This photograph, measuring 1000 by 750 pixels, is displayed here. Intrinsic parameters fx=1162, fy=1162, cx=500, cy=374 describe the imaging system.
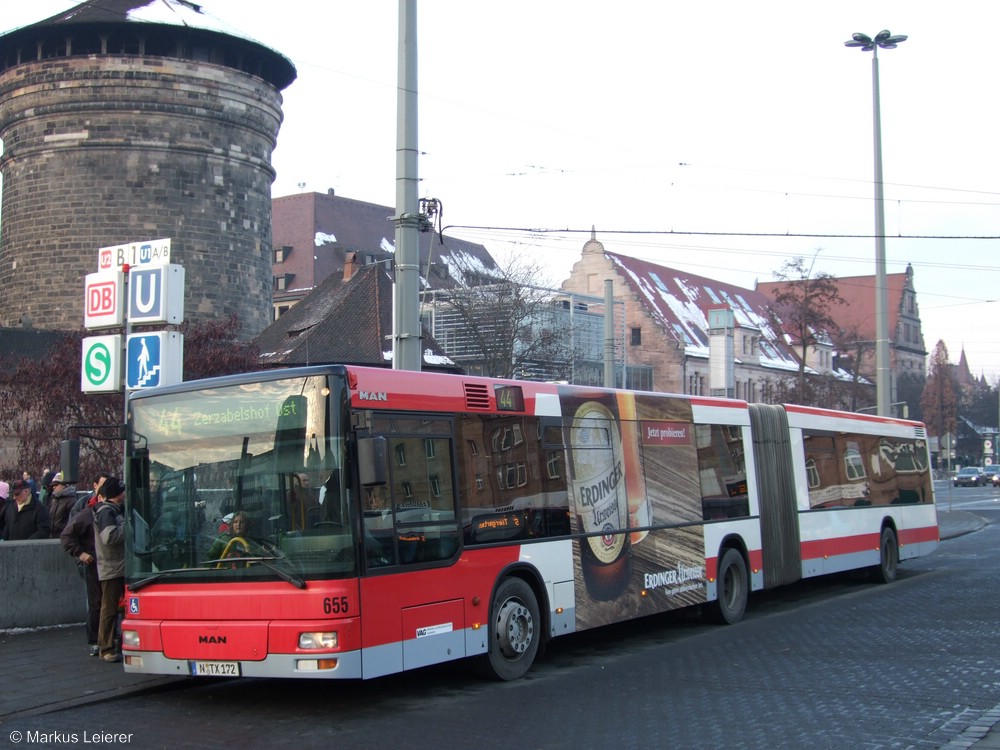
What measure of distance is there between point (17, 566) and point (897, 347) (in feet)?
378

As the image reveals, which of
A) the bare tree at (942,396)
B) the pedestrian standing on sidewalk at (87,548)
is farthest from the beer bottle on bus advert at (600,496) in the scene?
the bare tree at (942,396)

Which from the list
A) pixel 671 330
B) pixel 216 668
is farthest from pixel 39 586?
pixel 671 330

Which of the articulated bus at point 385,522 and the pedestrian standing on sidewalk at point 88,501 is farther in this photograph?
the pedestrian standing on sidewalk at point 88,501

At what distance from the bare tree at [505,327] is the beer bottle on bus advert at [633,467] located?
33.0 meters

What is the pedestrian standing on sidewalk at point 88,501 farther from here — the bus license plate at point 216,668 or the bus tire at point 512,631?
the bus tire at point 512,631

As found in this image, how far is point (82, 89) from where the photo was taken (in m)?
40.2

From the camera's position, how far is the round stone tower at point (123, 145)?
40.1 m

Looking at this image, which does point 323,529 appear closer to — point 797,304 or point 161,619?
point 161,619

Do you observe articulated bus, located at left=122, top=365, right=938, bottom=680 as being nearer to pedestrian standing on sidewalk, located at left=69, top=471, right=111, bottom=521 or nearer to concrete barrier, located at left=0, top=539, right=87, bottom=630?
pedestrian standing on sidewalk, located at left=69, top=471, right=111, bottom=521

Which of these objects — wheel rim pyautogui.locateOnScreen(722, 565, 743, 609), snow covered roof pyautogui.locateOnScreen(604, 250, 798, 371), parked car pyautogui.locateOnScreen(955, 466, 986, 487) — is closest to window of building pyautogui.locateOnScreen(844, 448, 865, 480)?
wheel rim pyautogui.locateOnScreen(722, 565, 743, 609)

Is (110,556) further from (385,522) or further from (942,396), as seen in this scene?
(942,396)

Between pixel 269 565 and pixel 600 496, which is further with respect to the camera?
pixel 600 496

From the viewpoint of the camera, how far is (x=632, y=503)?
41.9ft

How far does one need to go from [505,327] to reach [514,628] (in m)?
36.9
